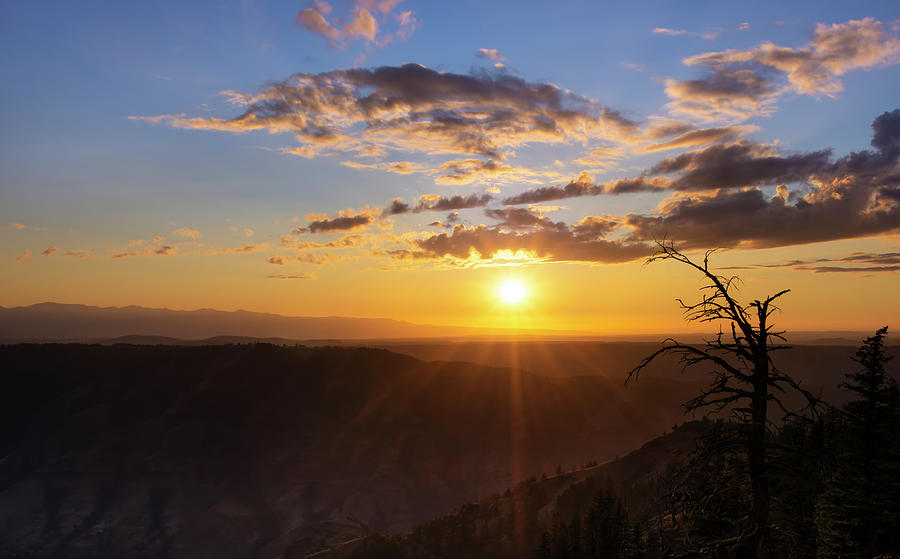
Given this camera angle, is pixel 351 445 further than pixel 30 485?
Yes

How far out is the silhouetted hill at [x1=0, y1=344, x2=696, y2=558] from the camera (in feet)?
436

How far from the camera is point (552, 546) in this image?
65.0 metres

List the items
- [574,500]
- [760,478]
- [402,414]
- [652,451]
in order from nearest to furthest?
[760,478] < [574,500] < [652,451] < [402,414]

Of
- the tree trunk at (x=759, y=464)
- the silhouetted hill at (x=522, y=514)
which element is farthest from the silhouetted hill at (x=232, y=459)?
the tree trunk at (x=759, y=464)

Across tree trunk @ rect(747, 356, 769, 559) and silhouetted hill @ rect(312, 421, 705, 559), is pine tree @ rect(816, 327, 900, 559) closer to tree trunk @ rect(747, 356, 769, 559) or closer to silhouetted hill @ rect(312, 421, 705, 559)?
tree trunk @ rect(747, 356, 769, 559)

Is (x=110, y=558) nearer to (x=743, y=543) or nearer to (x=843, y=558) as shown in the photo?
(x=843, y=558)

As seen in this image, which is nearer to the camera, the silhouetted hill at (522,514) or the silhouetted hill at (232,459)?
the silhouetted hill at (522,514)

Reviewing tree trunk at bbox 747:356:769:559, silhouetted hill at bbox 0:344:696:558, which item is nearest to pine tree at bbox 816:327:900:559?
tree trunk at bbox 747:356:769:559

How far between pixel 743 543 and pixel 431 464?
562 feet

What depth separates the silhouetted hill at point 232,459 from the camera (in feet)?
436

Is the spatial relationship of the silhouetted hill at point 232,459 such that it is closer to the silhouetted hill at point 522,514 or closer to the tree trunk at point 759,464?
the silhouetted hill at point 522,514

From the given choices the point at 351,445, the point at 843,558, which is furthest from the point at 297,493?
the point at 843,558

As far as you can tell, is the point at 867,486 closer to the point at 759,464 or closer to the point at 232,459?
the point at 759,464

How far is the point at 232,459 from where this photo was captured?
6614 inches
